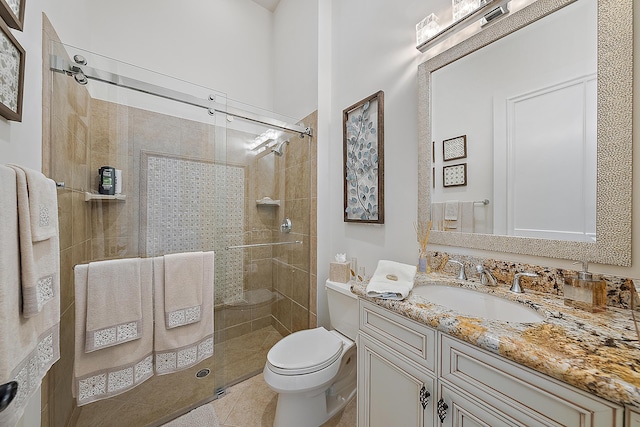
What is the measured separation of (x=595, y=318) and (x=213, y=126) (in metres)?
1.98

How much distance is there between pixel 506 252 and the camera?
3.16 ft

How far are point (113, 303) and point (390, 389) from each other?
134 centimetres

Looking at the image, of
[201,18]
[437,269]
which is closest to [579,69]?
[437,269]

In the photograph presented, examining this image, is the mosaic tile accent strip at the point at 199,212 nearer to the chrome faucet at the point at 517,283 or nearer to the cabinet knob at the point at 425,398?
the cabinet knob at the point at 425,398

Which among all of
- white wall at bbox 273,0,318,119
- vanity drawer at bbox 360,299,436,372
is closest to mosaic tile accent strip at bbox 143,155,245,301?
white wall at bbox 273,0,318,119

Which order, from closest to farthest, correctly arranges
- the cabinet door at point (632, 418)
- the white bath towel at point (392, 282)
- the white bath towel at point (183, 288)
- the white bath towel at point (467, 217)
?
the cabinet door at point (632, 418) → the white bath towel at point (392, 282) → the white bath towel at point (467, 217) → the white bath towel at point (183, 288)

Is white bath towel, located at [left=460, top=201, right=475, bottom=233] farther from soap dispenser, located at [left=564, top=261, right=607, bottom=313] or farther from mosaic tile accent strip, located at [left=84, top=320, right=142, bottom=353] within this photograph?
mosaic tile accent strip, located at [left=84, top=320, right=142, bottom=353]

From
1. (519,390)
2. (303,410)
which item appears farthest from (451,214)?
(303,410)

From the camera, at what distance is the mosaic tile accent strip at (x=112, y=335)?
3.60ft

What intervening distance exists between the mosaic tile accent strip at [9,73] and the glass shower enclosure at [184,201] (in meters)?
0.38

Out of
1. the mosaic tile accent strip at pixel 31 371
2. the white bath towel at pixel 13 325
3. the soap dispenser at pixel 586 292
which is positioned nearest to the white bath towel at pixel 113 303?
the mosaic tile accent strip at pixel 31 371

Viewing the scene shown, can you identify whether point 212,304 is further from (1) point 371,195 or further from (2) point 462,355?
(2) point 462,355

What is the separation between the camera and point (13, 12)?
29.9 inches

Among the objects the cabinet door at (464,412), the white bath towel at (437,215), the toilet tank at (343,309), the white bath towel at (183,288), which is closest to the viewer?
the cabinet door at (464,412)
